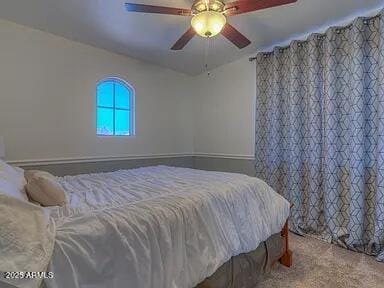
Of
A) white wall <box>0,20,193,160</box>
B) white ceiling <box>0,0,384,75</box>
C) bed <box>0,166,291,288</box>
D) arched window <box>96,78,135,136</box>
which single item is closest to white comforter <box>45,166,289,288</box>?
bed <box>0,166,291,288</box>

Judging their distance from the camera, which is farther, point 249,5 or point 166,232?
point 249,5

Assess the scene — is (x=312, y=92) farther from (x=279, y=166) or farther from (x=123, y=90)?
(x=123, y=90)

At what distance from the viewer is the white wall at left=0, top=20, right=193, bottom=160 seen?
8.63 ft

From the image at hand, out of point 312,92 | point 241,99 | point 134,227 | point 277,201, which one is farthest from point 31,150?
point 312,92

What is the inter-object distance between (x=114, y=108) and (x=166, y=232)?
104 inches

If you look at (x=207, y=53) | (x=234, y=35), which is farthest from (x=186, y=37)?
(x=207, y=53)

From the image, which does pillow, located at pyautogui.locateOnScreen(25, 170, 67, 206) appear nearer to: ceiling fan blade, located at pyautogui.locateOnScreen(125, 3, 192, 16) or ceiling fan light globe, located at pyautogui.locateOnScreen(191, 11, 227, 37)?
ceiling fan blade, located at pyautogui.locateOnScreen(125, 3, 192, 16)

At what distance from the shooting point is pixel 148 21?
2740mm

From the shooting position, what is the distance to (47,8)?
2418 millimetres

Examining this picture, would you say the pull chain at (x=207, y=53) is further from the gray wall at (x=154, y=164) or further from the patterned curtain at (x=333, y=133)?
the gray wall at (x=154, y=164)

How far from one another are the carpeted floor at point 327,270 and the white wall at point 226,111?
1585mm

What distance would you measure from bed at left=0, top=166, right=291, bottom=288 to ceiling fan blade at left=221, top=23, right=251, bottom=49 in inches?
50.4

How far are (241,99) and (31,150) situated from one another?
2.84 metres

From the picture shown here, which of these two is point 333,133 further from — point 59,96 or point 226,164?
point 59,96
